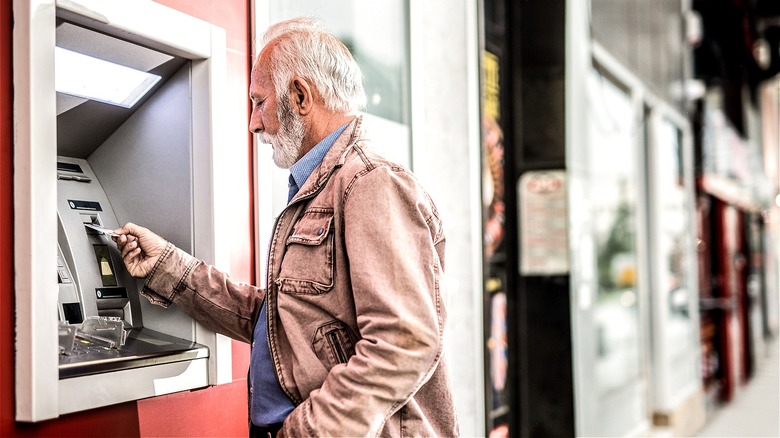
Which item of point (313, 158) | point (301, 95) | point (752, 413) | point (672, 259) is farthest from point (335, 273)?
point (672, 259)

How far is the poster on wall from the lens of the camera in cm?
423

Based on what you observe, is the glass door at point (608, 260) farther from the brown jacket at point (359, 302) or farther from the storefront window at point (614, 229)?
the brown jacket at point (359, 302)

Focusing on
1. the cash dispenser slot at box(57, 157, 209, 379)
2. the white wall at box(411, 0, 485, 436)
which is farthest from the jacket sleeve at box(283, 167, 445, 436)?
the white wall at box(411, 0, 485, 436)

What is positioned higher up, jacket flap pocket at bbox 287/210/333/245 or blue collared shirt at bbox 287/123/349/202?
blue collared shirt at bbox 287/123/349/202

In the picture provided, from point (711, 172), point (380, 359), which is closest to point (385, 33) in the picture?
point (380, 359)

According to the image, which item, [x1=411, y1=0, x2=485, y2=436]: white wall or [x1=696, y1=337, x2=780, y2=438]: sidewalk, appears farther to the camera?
[x1=696, y1=337, x2=780, y2=438]: sidewalk

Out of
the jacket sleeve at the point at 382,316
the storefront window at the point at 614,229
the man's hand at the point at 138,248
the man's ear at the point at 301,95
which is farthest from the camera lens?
Result: the storefront window at the point at 614,229

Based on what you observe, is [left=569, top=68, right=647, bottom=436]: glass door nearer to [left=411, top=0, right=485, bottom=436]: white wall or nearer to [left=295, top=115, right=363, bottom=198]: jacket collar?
[left=411, top=0, right=485, bottom=436]: white wall

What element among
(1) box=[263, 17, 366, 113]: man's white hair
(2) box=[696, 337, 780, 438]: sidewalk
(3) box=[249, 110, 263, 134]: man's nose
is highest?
(1) box=[263, 17, 366, 113]: man's white hair

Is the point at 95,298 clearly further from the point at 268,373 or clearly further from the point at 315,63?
the point at 315,63

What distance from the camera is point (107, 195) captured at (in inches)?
81.6

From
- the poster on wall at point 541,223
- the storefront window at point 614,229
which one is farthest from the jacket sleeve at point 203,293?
the storefront window at point 614,229

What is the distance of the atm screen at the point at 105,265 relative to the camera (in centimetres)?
194

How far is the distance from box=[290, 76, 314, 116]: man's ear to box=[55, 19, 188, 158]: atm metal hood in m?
0.45
